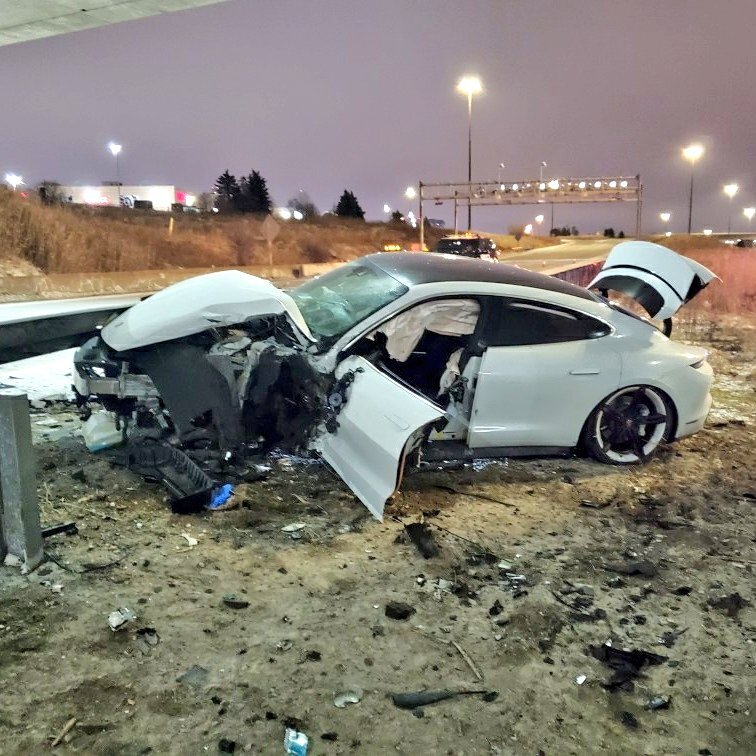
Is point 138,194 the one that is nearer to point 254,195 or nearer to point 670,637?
point 254,195

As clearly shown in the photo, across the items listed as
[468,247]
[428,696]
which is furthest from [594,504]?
[468,247]

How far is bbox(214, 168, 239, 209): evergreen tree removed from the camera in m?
66.6

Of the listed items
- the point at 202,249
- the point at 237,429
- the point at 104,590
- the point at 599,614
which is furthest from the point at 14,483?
the point at 202,249

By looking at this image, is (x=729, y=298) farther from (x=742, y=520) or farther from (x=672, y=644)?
(x=672, y=644)

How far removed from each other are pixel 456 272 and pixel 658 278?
1.79 metres

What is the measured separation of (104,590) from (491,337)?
9.85 ft

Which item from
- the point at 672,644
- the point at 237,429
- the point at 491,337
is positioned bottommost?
the point at 672,644

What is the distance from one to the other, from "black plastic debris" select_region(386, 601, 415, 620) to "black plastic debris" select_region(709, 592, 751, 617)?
153cm

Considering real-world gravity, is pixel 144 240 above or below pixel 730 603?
above

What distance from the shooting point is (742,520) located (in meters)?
4.69

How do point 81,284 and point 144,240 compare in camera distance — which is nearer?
point 81,284

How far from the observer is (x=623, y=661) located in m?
3.12

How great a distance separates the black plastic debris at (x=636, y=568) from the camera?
394cm

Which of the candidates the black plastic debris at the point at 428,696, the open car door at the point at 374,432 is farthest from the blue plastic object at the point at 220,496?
the black plastic debris at the point at 428,696
